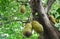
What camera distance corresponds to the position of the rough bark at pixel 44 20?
2003 mm

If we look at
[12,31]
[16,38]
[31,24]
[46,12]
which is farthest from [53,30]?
[12,31]

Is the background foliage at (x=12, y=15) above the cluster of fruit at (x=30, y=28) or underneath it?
underneath

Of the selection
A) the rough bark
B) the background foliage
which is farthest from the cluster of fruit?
the background foliage

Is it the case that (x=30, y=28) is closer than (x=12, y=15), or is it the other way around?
(x=30, y=28)

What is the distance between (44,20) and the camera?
2.25 m

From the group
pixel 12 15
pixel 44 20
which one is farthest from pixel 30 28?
pixel 12 15

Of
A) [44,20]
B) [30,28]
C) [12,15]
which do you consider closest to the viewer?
[30,28]

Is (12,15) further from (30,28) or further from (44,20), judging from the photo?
(30,28)

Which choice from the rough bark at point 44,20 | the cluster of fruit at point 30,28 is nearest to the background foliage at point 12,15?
the rough bark at point 44,20

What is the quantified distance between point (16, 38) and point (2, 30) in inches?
11.9

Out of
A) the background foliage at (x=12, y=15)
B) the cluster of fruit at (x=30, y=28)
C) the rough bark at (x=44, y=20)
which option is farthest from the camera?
the background foliage at (x=12, y=15)

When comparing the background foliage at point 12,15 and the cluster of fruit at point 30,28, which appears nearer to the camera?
the cluster of fruit at point 30,28

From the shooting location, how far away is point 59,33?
2.42m

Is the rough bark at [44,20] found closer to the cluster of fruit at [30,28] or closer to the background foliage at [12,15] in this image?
the cluster of fruit at [30,28]
